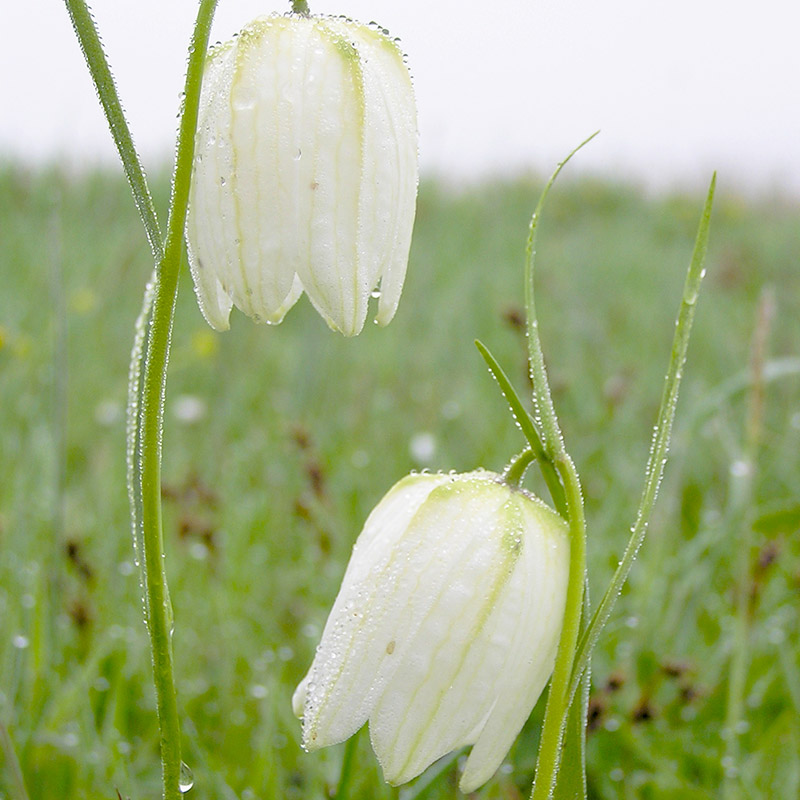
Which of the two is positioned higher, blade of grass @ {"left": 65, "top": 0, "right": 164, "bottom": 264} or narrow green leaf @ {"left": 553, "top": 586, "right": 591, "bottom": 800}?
blade of grass @ {"left": 65, "top": 0, "right": 164, "bottom": 264}

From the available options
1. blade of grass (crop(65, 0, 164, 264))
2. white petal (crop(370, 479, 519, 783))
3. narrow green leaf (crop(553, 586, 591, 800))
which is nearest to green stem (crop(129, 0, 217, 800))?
blade of grass (crop(65, 0, 164, 264))

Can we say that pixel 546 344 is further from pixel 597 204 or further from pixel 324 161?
pixel 597 204

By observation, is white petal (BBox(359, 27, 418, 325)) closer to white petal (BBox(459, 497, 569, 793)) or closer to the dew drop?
white petal (BBox(459, 497, 569, 793))

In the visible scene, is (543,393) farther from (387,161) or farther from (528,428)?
(387,161)

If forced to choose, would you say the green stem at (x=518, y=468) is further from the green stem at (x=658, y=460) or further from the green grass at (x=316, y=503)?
the green grass at (x=316, y=503)

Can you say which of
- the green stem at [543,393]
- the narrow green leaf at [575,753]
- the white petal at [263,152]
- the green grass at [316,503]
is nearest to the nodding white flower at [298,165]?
the white petal at [263,152]

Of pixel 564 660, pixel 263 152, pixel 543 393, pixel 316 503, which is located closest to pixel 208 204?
pixel 263 152

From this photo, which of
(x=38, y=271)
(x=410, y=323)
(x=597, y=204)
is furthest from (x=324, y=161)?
(x=597, y=204)
